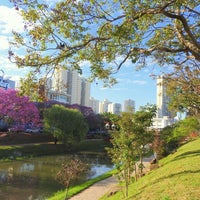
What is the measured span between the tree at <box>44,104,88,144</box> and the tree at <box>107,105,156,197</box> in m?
24.7

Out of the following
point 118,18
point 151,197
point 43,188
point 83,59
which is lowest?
point 43,188

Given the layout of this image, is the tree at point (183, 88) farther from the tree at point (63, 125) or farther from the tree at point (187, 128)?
the tree at point (63, 125)

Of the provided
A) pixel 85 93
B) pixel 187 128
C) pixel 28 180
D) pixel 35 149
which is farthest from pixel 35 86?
pixel 85 93

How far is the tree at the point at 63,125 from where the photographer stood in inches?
1484

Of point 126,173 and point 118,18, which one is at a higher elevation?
point 118,18

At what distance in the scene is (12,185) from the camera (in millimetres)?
17656

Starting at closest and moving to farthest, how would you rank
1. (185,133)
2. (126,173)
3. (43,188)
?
(126,173) < (43,188) < (185,133)

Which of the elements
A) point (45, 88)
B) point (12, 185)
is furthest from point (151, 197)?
point (12, 185)

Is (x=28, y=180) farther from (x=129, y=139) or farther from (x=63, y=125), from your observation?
(x=63, y=125)

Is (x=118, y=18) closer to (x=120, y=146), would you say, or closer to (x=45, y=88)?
(x=45, y=88)

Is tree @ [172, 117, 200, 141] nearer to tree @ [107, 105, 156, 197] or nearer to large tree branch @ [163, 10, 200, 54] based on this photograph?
tree @ [107, 105, 156, 197]

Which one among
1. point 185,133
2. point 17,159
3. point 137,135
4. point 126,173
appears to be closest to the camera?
point 126,173

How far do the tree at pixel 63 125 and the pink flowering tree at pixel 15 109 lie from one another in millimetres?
1760

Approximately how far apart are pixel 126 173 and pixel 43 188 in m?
7.18
